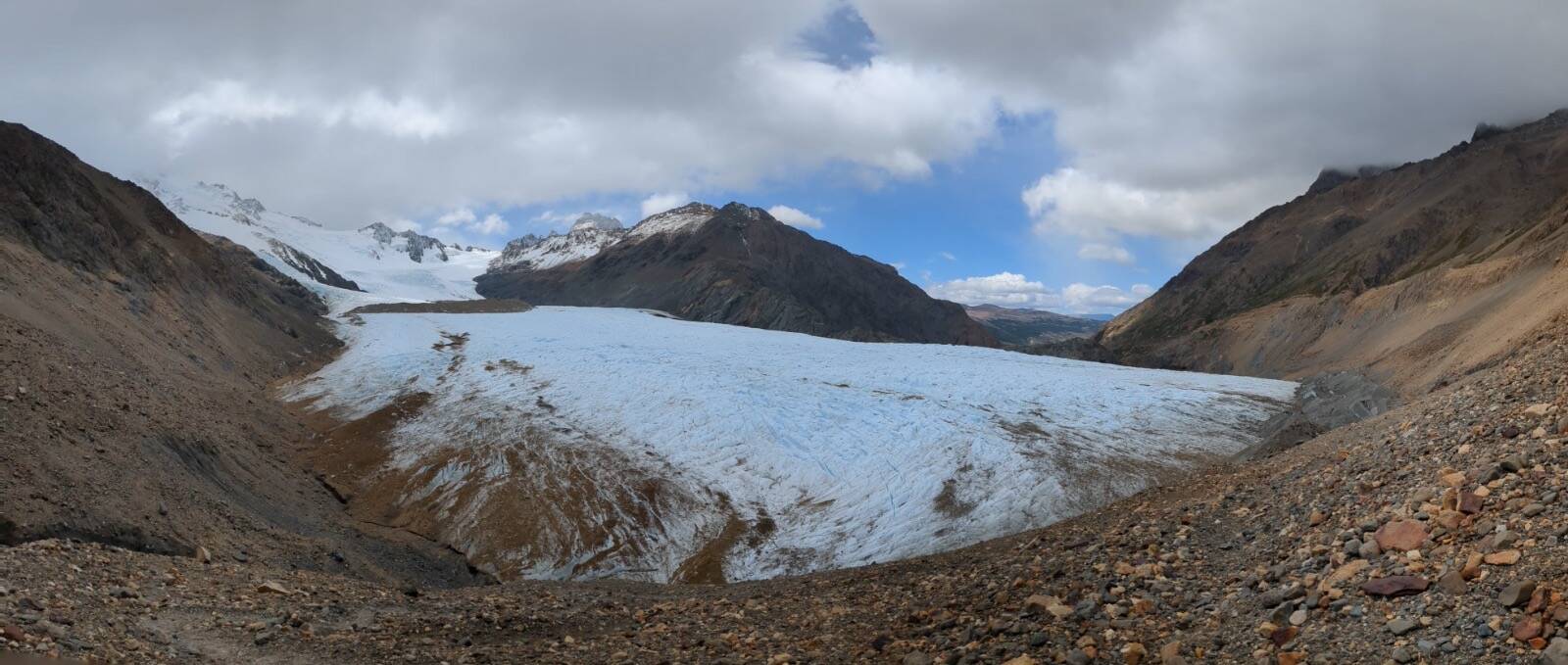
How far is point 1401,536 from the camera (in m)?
7.39

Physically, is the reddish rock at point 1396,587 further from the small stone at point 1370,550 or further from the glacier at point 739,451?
the glacier at point 739,451

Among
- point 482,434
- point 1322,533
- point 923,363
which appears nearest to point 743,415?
point 482,434

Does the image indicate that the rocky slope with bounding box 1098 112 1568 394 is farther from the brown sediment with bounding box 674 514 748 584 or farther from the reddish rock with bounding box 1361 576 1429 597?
the reddish rock with bounding box 1361 576 1429 597

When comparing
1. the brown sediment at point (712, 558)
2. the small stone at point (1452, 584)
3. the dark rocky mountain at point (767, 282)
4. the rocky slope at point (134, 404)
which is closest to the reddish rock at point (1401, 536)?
the small stone at point (1452, 584)

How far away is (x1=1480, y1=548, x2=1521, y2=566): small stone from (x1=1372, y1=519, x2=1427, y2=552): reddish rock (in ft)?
2.34

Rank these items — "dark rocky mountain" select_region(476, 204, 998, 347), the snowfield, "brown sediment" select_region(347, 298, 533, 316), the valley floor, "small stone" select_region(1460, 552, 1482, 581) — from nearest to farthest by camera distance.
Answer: "small stone" select_region(1460, 552, 1482, 581), the valley floor, the snowfield, "brown sediment" select_region(347, 298, 533, 316), "dark rocky mountain" select_region(476, 204, 998, 347)

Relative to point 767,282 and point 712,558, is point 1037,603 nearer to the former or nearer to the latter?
point 712,558

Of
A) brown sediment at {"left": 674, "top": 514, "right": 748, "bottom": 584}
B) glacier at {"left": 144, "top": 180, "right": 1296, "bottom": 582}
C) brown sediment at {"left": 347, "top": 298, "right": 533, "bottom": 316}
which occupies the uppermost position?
brown sediment at {"left": 347, "top": 298, "right": 533, "bottom": 316}

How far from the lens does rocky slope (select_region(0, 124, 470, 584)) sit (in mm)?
13055

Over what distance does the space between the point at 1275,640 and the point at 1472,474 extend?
9.33ft

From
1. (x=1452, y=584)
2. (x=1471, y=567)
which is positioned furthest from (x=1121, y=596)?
(x=1471, y=567)

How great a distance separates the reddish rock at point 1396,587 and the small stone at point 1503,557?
18.0 inches

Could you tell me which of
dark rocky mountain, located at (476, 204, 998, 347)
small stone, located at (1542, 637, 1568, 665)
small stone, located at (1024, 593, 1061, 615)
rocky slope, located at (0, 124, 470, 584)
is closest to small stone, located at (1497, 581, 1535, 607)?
small stone, located at (1542, 637, 1568, 665)

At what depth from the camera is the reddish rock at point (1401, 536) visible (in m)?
7.23
